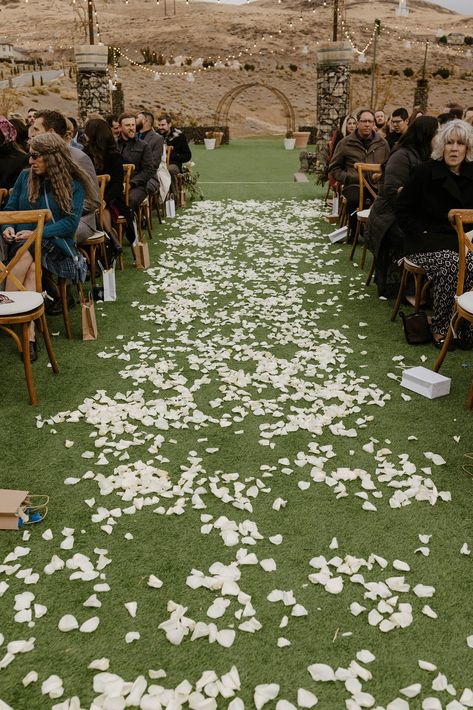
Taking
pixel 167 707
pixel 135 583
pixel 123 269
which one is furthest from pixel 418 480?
pixel 123 269

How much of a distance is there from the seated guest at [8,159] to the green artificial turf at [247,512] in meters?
1.39

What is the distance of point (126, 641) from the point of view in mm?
2084

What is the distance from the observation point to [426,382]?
12.5 feet

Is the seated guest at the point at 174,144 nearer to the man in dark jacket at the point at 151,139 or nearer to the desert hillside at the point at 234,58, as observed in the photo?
the man in dark jacket at the point at 151,139

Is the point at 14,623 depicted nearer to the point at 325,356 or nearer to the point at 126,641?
the point at 126,641

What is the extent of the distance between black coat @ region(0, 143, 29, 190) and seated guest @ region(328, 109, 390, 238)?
145 inches

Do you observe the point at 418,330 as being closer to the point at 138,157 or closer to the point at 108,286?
the point at 108,286

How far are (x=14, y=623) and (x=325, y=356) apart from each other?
9.21ft

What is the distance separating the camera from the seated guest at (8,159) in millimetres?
5469

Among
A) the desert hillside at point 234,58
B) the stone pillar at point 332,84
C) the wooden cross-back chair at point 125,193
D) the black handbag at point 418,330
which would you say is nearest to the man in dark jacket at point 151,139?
the wooden cross-back chair at point 125,193

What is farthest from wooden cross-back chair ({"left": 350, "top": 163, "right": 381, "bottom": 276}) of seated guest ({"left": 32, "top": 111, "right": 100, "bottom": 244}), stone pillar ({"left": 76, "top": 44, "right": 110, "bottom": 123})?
stone pillar ({"left": 76, "top": 44, "right": 110, "bottom": 123})

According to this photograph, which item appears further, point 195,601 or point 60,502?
point 60,502

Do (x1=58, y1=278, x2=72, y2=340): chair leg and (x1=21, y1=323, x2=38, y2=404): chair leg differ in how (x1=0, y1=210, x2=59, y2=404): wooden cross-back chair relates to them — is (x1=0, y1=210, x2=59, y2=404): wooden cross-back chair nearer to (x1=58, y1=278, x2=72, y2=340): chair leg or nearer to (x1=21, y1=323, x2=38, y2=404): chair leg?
(x1=21, y1=323, x2=38, y2=404): chair leg

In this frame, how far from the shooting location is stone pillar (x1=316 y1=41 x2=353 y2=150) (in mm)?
14568
